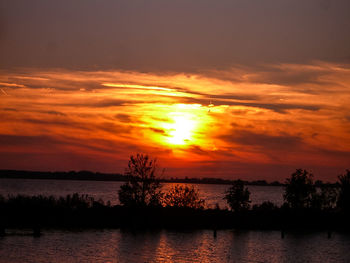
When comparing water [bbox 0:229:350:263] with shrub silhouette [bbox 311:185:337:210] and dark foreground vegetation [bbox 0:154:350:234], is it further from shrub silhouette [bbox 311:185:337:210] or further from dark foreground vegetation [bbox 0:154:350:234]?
shrub silhouette [bbox 311:185:337:210]

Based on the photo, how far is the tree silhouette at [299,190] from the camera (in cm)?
9350

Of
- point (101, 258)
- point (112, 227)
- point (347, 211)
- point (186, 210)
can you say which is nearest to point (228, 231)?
point (186, 210)

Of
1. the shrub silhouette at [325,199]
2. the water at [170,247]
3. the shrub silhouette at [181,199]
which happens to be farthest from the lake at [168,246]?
the shrub silhouette at [325,199]

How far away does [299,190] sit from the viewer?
9350 cm

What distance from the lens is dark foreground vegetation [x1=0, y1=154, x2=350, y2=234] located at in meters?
80.8

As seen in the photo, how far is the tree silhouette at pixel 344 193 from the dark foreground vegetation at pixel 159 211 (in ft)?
0.64

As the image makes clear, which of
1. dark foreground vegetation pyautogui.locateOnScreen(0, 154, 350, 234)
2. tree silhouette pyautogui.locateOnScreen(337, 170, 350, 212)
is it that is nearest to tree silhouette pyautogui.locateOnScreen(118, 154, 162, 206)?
dark foreground vegetation pyautogui.locateOnScreen(0, 154, 350, 234)

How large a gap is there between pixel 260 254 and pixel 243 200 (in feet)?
89.6

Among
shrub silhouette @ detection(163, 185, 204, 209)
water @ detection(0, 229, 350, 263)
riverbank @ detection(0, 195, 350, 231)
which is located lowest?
water @ detection(0, 229, 350, 263)

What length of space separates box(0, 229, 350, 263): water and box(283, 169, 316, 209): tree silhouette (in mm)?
13962

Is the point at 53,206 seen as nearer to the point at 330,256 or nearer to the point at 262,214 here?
the point at 262,214

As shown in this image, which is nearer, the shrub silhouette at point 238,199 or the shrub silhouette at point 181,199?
the shrub silhouette at point 181,199

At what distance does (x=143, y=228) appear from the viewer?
3172 inches

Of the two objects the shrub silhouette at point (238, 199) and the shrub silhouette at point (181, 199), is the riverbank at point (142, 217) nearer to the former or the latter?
the shrub silhouette at point (238, 199)
